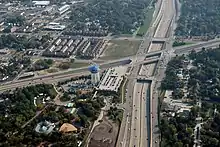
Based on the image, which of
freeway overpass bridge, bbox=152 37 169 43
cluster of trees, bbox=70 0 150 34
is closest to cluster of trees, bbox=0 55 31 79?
cluster of trees, bbox=70 0 150 34

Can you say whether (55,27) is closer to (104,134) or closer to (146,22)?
(146,22)

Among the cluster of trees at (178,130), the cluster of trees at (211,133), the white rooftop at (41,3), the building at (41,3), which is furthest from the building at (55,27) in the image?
the cluster of trees at (211,133)

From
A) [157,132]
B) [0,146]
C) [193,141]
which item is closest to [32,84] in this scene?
[0,146]

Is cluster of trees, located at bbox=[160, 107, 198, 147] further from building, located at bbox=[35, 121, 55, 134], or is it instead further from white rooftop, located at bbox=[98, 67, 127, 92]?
building, located at bbox=[35, 121, 55, 134]

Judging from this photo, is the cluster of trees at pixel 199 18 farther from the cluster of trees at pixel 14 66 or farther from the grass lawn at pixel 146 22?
the cluster of trees at pixel 14 66

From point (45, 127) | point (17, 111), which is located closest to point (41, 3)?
point (17, 111)

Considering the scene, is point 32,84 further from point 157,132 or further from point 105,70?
point 157,132
